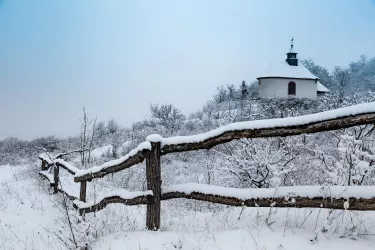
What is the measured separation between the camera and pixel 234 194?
3643 millimetres

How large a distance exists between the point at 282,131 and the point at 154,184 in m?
1.74

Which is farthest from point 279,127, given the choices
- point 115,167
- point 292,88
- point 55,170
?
point 292,88

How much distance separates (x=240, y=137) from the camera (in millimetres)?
3535

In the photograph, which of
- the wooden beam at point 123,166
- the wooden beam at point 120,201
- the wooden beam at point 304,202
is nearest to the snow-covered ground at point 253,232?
the wooden beam at point 304,202

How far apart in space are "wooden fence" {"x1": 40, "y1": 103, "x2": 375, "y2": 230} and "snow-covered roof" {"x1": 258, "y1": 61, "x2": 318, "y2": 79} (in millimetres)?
39366

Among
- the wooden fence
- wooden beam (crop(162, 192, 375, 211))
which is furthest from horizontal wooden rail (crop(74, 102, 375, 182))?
wooden beam (crop(162, 192, 375, 211))

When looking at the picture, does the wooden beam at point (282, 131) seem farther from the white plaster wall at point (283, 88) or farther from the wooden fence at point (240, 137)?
the white plaster wall at point (283, 88)

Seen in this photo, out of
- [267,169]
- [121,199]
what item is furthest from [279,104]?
[121,199]

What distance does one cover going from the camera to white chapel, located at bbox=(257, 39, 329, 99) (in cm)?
4141

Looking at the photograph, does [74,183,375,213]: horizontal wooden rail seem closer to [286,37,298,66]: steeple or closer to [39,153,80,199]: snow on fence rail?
[39,153,80,199]: snow on fence rail

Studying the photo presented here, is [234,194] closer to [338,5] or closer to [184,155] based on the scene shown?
[184,155]

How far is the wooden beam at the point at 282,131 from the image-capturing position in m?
2.96

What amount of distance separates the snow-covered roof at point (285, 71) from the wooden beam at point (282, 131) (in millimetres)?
39482

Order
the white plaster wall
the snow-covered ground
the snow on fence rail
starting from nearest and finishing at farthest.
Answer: the snow-covered ground
the snow on fence rail
the white plaster wall
